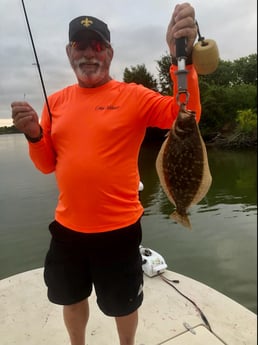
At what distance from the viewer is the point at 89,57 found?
169 centimetres

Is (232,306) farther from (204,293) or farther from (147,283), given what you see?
(147,283)

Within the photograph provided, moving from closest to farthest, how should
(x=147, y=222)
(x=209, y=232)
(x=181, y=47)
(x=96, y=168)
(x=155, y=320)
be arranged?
(x=181, y=47) → (x=96, y=168) → (x=155, y=320) → (x=209, y=232) → (x=147, y=222)

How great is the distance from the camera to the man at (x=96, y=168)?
1.62 m

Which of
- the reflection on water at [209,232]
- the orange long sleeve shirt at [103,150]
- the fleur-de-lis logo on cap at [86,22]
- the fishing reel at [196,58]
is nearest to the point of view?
the reflection on water at [209,232]

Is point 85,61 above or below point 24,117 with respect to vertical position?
above

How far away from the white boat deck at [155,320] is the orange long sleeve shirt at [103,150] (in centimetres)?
Answer: 111

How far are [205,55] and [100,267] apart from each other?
3.88 ft

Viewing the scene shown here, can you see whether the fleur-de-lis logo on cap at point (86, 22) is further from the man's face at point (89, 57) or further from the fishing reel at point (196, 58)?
the fishing reel at point (196, 58)

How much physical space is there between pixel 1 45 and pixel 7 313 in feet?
6.87

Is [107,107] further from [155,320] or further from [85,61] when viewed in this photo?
[155,320]

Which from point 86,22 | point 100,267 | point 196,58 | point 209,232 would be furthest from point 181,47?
point 209,232

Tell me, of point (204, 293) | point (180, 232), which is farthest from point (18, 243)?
point (204, 293)

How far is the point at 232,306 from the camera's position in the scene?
2.53m

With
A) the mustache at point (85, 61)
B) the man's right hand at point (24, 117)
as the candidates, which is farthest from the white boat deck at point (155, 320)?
the mustache at point (85, 61)
